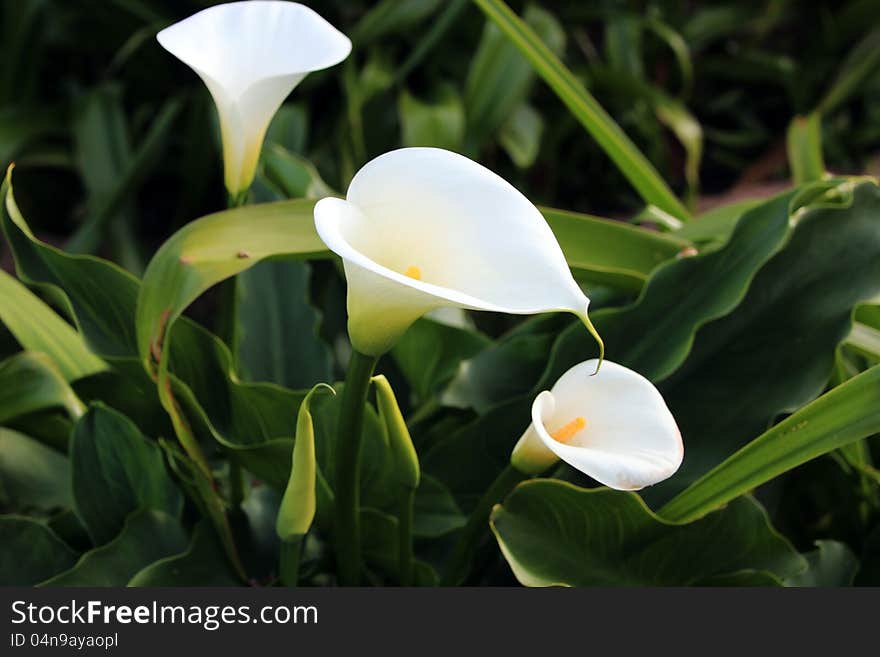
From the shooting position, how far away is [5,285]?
0.61 meters

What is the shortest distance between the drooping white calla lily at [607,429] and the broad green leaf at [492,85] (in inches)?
38.6

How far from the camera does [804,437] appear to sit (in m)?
0.49

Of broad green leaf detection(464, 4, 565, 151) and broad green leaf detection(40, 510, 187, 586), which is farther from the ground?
broad green leaf detection(464, 4, 565, 151)

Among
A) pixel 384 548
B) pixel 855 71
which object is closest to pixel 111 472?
pixel 384 548

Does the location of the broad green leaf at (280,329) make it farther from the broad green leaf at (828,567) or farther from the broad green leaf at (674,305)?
the broad green leaf at (828,567)

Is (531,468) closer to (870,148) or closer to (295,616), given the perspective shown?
(295,616)

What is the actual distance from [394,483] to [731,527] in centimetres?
19

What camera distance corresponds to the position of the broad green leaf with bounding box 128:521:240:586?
0.55 m

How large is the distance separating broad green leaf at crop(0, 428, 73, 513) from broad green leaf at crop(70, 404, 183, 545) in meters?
0.07

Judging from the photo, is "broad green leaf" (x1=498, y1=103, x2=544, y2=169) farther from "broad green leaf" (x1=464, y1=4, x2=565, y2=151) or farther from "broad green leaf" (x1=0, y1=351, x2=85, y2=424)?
"broad green leaf" (x1=0, y1=351, x2=85, y2=424)

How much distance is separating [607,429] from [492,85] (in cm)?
103

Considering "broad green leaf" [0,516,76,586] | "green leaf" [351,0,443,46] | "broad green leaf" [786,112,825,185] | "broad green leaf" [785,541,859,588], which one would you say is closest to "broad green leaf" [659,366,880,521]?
"broad green leaf" [785,541,859,588]

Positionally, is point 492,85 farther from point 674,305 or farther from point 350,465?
point 350,465

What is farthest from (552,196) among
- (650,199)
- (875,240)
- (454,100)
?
(875,240)
